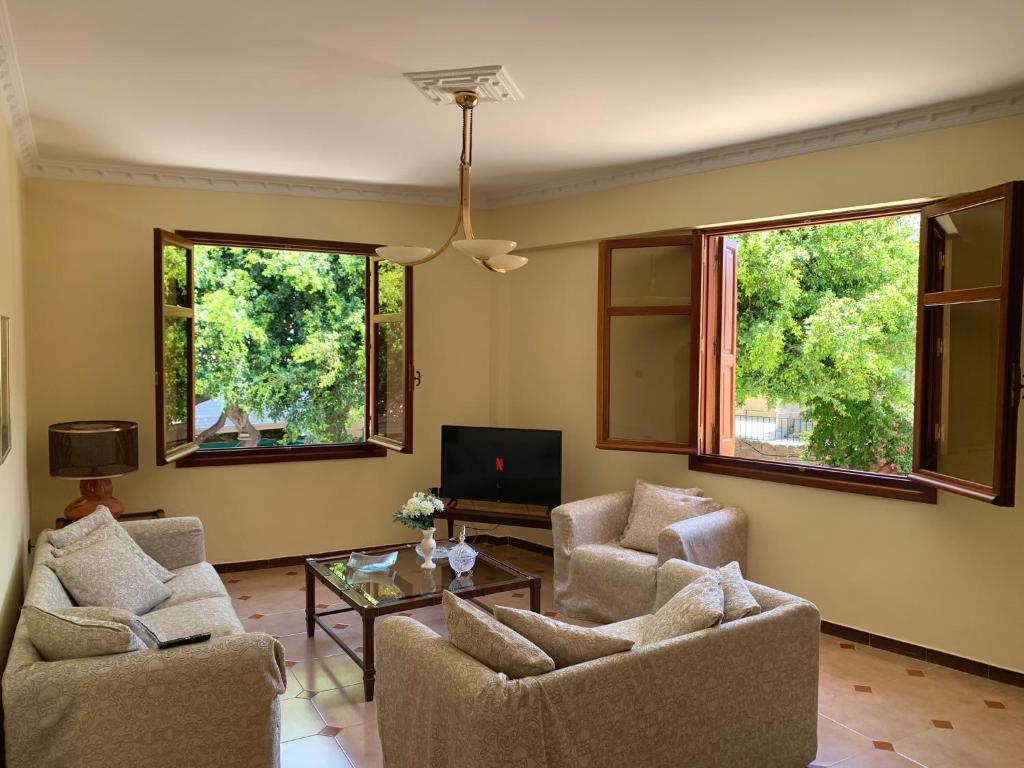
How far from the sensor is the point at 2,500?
3.30 metres

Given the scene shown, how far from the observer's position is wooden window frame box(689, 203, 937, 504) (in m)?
4.29

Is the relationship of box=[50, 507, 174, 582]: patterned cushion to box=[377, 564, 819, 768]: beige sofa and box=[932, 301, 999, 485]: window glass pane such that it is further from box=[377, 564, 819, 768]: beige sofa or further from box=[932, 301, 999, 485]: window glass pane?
box=[932, 301, 999, 485]: window glass pane

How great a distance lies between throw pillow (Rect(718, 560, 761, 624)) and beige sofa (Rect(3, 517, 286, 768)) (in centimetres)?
163

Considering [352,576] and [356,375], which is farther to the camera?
[356,375]

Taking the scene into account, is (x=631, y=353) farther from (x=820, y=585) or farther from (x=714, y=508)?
(x=820, y=585)

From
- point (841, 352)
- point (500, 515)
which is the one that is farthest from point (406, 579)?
point (841, 352)

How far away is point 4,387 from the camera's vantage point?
341 centimetres

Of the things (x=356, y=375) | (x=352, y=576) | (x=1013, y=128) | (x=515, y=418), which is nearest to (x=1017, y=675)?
(x=1013, y=128)

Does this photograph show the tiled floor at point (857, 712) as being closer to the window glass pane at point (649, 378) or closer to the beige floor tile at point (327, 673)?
the beige floor tile at point (327, 673)

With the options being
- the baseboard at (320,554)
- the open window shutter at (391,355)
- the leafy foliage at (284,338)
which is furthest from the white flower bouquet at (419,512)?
the leafy foliage at (284,338)

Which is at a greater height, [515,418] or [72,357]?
[72,357]

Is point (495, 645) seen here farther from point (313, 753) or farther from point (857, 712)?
point (857, 712)

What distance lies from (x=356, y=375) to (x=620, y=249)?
4.75 meters

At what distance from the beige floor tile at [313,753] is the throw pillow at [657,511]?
2.18m
